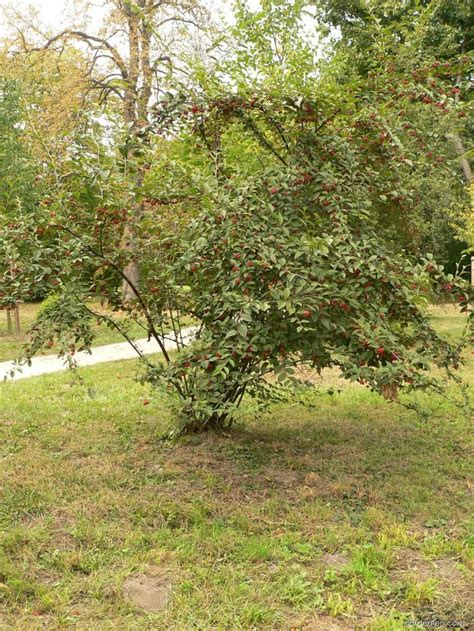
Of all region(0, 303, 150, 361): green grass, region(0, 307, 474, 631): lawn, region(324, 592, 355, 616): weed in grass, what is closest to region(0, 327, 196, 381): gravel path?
region(0, 303, 150, 361): green grass

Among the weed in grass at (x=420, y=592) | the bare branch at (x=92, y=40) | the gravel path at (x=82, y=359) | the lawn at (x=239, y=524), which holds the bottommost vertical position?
the weed in grass at (x=420, y=592)

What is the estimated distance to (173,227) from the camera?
4.31 meters

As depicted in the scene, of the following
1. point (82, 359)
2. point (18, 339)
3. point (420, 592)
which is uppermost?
point (18, 339)

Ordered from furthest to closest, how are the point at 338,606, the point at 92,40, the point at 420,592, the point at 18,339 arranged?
the point at 92,40 → the point at 18,339 → the point at 420,592 → the point at 338,606

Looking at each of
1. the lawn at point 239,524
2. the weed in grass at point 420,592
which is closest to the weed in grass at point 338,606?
the lawn at point 239,524

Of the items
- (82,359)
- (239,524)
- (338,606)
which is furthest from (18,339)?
(338,606)

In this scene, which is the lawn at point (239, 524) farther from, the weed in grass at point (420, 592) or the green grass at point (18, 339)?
the green grass at point (18, 339)

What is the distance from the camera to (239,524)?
10.9 feet

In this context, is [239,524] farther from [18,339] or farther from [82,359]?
[18,339]

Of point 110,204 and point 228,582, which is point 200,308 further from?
point 228,582

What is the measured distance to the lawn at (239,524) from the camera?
2611mm

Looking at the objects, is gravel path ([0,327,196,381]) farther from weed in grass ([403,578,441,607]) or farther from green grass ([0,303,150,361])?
weed in grass ([403,578,441,607])

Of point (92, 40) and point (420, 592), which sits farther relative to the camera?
point (92, 40)

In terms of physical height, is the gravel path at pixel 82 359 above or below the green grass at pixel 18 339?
below
